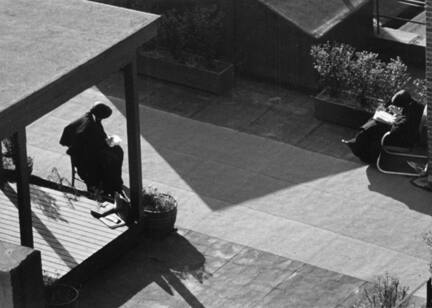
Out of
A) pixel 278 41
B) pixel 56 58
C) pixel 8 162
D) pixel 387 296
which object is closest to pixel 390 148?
pixel 278 41

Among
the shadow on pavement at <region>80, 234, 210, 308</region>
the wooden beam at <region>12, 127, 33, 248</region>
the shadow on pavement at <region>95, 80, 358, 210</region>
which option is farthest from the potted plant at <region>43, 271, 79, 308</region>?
the shadow on pavement at <region>95, 80, 358, 210</region>

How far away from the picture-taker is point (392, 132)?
19656 mm

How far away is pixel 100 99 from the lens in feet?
72.5

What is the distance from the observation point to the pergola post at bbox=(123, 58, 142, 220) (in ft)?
55.4

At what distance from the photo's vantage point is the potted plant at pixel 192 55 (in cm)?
2228

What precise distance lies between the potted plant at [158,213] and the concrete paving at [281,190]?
44cm

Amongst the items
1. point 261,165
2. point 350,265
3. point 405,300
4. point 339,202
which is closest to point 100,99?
point 261,165

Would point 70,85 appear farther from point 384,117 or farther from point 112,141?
point 384,117

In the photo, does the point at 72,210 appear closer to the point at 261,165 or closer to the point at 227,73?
the point at 261,165

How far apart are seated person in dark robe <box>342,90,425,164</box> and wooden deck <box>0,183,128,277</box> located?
4218mm

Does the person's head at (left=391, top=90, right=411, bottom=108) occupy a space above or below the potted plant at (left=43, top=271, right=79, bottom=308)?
above

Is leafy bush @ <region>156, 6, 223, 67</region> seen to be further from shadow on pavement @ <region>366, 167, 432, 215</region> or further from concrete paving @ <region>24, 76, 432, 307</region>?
shadow on pavement @ <region>366, 167, 432, 215</region>

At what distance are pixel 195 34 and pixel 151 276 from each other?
6.57 m

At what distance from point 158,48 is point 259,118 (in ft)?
8.61
